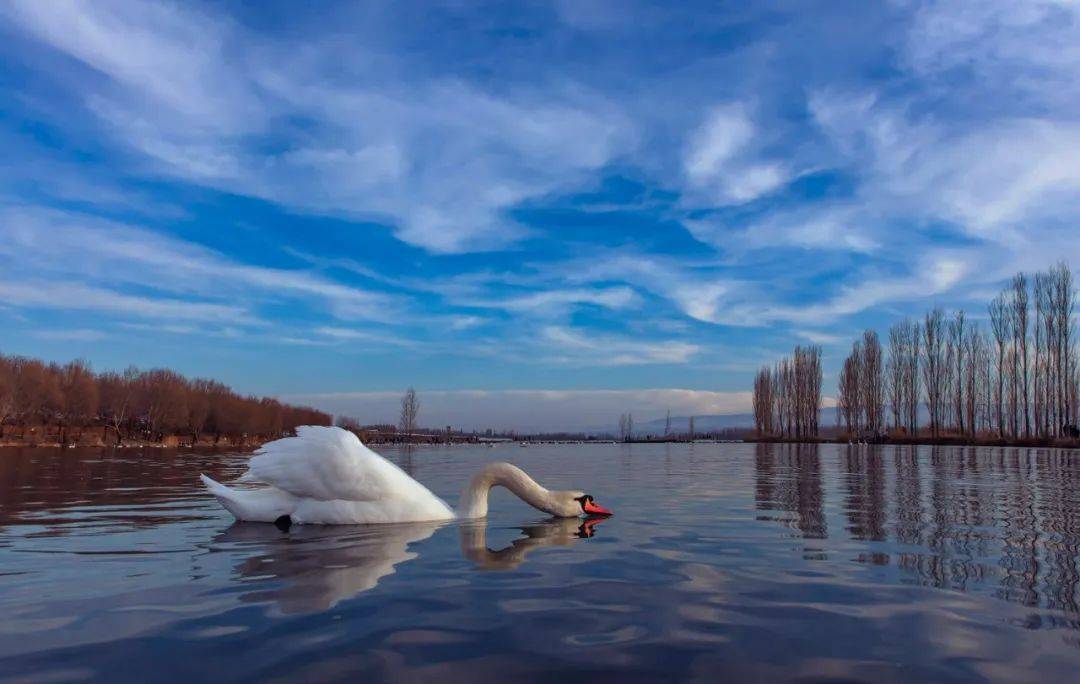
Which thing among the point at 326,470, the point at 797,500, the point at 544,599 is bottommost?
the point at 797,500

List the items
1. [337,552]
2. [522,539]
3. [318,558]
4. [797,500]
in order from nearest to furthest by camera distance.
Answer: [318,558] < [337,552] < [522,539] < [797,500]

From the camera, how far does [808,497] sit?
14281 mm

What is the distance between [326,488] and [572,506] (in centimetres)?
380

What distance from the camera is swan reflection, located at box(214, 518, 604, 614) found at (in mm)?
5500

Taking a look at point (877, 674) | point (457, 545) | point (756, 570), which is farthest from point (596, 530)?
point (877, 674)

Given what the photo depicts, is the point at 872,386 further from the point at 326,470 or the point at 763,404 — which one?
the point at 326,470

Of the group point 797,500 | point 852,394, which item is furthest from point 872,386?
point 797,500

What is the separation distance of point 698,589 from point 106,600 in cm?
478

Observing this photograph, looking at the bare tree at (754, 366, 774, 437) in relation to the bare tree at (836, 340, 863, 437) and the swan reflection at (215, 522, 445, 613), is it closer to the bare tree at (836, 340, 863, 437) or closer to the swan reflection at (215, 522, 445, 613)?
the bare tree at (836, 340, 863, 437)

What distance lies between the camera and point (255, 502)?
31.8 ft

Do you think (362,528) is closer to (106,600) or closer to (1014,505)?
(106,600)

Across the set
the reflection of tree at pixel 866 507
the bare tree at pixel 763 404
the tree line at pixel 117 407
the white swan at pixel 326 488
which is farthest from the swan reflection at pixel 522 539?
the bare tree at pixel 763 404

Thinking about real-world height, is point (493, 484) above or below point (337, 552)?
above

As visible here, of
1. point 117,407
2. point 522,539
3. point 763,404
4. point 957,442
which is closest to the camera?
point 522,539
